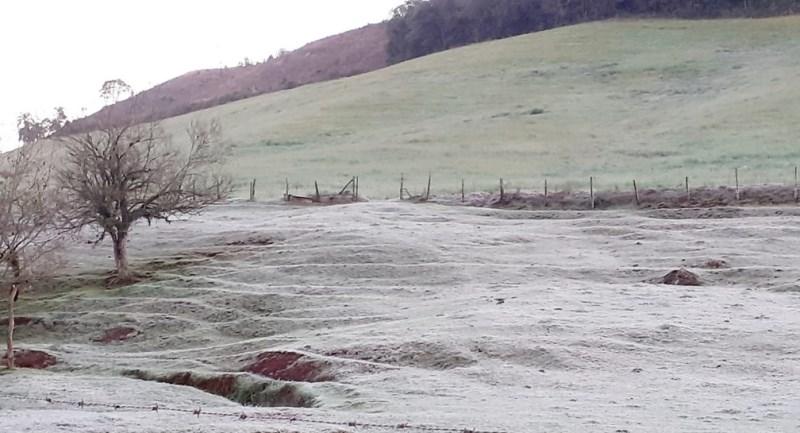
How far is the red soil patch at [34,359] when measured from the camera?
2364 cm

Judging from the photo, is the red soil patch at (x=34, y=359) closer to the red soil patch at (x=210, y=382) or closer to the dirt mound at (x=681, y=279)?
the red soil patch at (x=210, y=382)

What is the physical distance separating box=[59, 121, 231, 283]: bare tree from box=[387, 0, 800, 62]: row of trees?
58950 mm

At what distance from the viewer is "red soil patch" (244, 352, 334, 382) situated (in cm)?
1948

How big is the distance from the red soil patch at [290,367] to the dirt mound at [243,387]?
47cm

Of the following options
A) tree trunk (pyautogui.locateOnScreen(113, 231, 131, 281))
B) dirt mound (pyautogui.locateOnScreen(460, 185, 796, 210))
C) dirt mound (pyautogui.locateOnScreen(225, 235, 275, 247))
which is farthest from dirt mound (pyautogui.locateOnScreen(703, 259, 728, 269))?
tree trunk (pyautogui.locateOnScreen(113, 231, 131, 281))

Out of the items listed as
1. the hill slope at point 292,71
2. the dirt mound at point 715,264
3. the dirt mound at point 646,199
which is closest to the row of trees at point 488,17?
the hill slope at point 292,71

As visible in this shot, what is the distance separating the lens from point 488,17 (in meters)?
92.6

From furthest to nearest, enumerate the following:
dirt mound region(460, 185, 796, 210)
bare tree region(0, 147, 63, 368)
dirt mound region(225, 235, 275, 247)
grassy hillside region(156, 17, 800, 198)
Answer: grassy hillside region(156, 17, 800, 198)
dirt mound region(460, 185, 796, 210)
dirt mound region(225, 235, 275, 247)
bare tree region(0, 147, 63, 368)

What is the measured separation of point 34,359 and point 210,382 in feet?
18.2

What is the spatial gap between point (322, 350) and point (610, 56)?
54.7m

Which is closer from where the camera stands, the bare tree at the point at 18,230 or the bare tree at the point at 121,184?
the bare tree at the point at 18,230

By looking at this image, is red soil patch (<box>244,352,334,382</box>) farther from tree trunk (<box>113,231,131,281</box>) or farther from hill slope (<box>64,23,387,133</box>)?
hill slope (<box>64,23,387,133</box>)

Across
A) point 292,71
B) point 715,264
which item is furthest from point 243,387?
point 292,71

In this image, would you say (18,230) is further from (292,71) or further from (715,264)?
(292,71)
